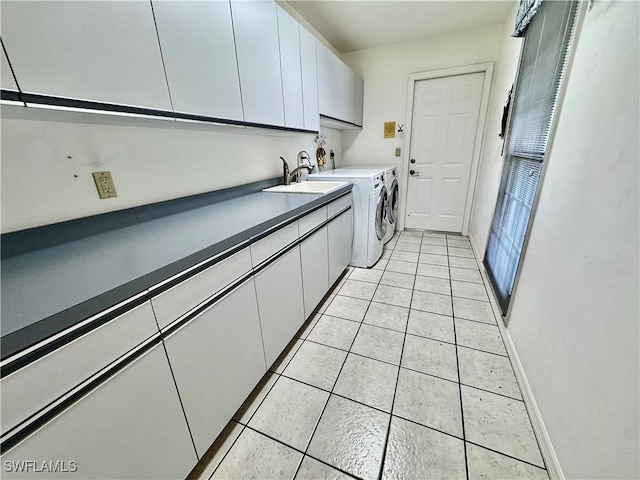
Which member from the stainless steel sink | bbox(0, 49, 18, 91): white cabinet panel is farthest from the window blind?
bbox(0, 49, 18, 91): white cabinet panel

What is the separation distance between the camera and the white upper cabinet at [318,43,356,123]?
2264mm

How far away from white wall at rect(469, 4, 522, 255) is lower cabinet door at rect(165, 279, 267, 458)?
243 centimetres

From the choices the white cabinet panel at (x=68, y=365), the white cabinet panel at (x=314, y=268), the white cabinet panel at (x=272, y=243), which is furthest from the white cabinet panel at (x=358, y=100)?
the white cabinet panel at (x=68, y=365)

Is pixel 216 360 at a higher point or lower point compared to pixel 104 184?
lower

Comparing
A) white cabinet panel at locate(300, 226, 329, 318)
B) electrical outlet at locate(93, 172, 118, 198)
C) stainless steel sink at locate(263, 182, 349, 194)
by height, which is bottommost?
white cabinet panel at locate(300, 226, 329, 318)

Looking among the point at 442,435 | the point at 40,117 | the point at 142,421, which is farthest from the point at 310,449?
the point at 40,117

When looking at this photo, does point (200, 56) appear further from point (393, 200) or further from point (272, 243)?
point (393, 200)

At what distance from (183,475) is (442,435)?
1072mm

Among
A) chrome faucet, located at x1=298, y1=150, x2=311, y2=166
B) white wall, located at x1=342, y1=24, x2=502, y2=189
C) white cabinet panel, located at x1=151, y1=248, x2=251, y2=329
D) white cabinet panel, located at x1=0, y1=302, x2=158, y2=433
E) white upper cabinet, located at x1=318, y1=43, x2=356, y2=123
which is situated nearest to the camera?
white cabinet panel, located at x1=0, y1=302, x2=158, y2=433

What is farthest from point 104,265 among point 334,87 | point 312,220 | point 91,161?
point 334,87

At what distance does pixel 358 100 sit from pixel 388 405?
3.34 m

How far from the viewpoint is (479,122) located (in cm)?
312

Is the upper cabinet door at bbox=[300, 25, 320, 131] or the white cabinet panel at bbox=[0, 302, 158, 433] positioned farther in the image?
the upper cabinet door at bbox=[300, 25, 320, 131]

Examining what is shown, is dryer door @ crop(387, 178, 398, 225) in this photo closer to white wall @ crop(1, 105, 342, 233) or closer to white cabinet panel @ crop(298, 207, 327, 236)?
white cabinet panel @ crop(298, 207, 327, 236)
